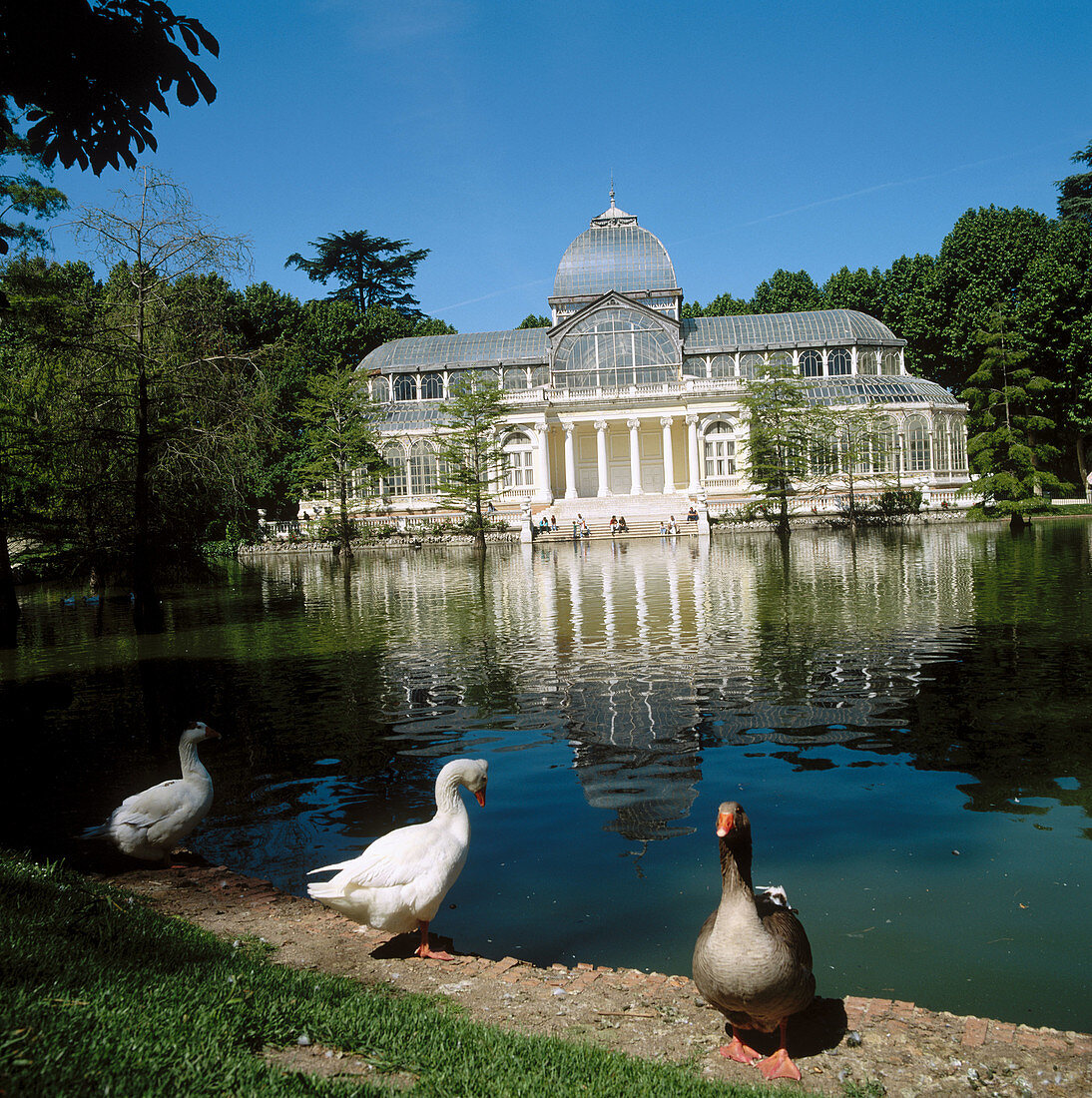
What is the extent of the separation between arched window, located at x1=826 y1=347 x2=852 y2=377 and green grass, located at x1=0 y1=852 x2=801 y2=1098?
62.0 metres

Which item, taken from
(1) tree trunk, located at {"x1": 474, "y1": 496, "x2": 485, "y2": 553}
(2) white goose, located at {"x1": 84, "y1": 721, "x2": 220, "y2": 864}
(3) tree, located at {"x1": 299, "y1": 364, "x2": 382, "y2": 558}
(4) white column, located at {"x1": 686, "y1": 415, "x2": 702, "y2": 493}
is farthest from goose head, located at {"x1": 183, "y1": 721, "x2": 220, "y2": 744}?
(4) white column, located at {"x1": 686, "y1": 415, "x2": 702, "y2": 493}

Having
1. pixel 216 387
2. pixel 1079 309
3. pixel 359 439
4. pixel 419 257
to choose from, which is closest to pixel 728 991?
pixel 216 387

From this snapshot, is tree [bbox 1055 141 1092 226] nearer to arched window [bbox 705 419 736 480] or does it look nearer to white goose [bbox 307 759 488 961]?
arched window [bbox 705 419 736 480]

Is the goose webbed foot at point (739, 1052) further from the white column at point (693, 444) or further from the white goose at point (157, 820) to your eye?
the white column at point (693, 444)

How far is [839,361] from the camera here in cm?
6138

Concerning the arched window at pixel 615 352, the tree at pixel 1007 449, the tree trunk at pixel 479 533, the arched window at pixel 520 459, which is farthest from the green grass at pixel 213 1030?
the arched window at pixel 615 352

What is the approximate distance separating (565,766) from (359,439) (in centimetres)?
4082

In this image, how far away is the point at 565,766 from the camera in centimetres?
882

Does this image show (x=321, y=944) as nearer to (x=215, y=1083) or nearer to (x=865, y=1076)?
(x=215, y=1083)

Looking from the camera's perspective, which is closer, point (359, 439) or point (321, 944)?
point (321, 944)

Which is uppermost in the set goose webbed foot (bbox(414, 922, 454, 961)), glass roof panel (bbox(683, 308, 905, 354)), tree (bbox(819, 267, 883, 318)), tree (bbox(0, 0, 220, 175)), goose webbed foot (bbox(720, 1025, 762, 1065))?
tree (bbox(819, 267, 883, 318))

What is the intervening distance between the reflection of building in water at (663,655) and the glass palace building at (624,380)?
3324 cm

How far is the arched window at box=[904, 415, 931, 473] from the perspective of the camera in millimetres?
57156

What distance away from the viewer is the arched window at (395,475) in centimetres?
6138
